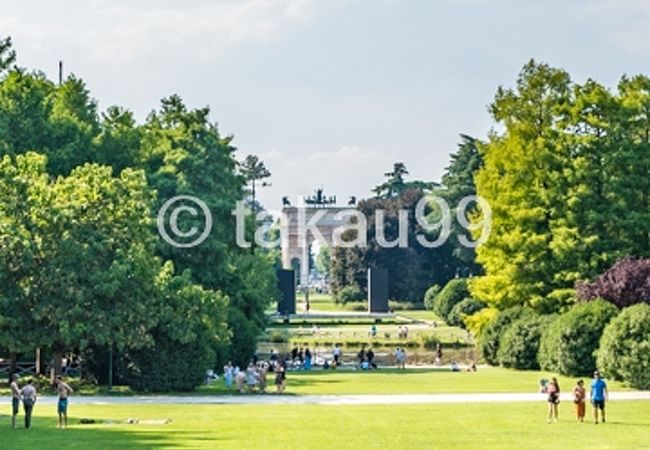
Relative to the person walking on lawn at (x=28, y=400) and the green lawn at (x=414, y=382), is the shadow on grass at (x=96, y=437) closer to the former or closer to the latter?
the person walking on lawn at (x=28, y=400)

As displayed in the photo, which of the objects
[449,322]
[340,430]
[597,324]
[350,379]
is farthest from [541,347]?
[449,322]

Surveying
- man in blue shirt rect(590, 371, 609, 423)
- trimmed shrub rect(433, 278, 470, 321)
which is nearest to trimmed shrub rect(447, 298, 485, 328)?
trimmed shrub rect(433, 278, 470, 321)

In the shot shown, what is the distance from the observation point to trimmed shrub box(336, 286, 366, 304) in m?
135

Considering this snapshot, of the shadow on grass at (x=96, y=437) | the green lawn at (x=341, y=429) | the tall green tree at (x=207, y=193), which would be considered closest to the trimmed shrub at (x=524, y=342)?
the tall green tree at (x=207, y=193)

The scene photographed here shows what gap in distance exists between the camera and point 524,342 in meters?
61.7

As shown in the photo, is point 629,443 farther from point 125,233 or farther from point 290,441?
point 125,233

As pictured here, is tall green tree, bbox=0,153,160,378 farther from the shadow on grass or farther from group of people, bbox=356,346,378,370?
group of people, bbox=356,346,378,370

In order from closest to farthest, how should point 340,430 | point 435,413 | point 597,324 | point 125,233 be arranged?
point 340,430, point 435,413, point 125,233, point 597,324

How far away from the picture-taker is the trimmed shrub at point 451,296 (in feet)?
349

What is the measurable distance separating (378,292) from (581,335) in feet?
217

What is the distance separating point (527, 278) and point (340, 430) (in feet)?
104

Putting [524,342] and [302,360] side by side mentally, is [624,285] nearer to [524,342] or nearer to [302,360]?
[524,342]

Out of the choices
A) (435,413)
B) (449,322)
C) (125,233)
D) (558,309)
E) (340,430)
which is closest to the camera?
(340,430)

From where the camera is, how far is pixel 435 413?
3978 cm
